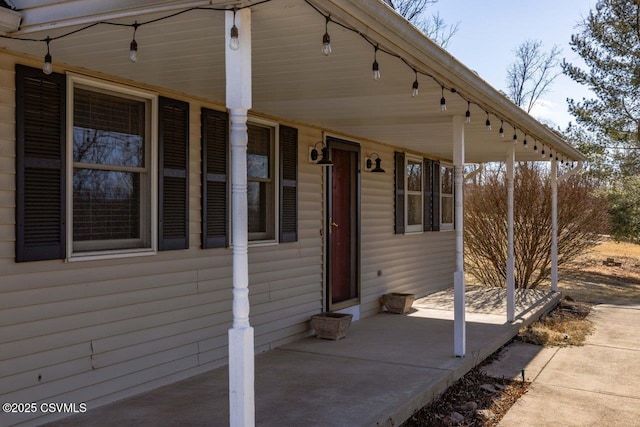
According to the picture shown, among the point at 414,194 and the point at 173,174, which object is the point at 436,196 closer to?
the point at 414,194

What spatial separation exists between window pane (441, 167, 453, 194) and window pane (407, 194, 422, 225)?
1.14 meters

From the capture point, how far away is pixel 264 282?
545 cm

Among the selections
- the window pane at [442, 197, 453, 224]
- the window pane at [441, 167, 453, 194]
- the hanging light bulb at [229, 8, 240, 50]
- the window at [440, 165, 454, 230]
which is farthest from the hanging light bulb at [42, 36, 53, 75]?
the window pane at [442, 197, 453, 224]

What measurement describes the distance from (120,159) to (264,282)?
1928 mm

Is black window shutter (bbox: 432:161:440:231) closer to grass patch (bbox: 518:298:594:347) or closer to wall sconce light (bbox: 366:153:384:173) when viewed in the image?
grass patch (bbox: 518:298:594:347)

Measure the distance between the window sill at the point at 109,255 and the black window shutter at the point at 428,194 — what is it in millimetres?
5853

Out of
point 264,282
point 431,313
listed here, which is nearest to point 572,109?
point 431,313

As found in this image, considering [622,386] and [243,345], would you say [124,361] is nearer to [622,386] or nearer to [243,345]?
[243,345]

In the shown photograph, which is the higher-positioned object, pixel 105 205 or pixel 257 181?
pixel 257 181

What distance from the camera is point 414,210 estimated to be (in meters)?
9.17

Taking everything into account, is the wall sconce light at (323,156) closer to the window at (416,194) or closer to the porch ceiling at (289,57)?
the porch ceiling at (289,57)

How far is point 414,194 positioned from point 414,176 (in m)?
0.29

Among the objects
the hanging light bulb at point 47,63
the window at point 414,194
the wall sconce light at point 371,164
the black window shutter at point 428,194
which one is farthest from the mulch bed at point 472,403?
the black window shutter at point 428,194

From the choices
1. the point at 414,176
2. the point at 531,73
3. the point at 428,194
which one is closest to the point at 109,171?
the point at 414,176
